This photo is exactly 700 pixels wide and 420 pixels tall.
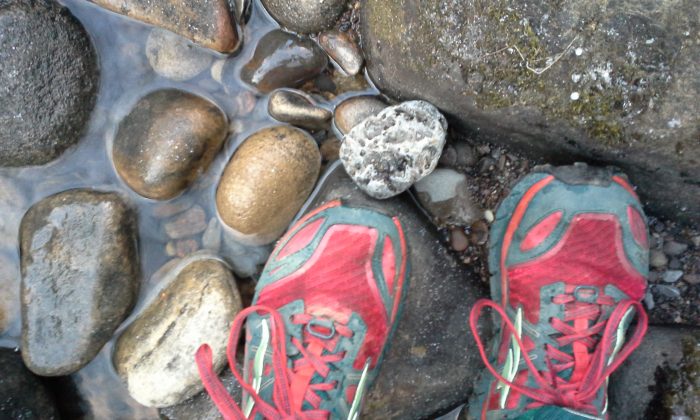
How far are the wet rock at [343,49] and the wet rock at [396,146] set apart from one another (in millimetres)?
314

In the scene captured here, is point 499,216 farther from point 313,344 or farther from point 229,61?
point 229,61

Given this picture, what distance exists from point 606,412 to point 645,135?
3.87ft

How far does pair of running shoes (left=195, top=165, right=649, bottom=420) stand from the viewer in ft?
6.76

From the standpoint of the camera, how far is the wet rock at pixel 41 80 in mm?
2104

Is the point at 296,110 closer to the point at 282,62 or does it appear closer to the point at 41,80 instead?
the point at 282,62

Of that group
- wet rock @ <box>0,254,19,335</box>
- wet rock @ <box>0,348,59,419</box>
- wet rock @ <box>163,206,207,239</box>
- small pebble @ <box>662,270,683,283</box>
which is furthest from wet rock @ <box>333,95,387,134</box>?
wet rock @ <box>0,348,59,419</box>

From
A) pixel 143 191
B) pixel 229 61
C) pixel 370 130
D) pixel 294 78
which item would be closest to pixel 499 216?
pixel 370 130

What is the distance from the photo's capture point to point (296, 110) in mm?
2279

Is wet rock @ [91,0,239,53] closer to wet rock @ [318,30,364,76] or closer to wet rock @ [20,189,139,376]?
wet rock @ [318,30,364,76]

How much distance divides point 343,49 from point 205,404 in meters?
1.77

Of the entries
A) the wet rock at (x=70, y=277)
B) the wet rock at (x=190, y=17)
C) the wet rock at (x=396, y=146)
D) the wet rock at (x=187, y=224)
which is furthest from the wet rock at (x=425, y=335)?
the wet rock at (x=70, y=277)

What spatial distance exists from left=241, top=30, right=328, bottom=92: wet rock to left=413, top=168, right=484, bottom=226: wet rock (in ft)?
2.40

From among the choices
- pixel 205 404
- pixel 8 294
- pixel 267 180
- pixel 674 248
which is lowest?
pixel 205 404

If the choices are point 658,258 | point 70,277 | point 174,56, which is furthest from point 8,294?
point 658,258
